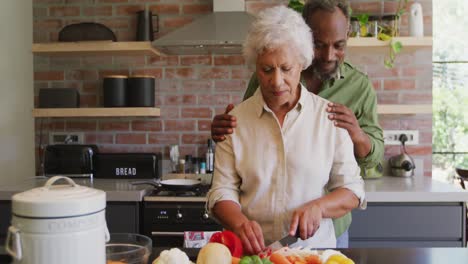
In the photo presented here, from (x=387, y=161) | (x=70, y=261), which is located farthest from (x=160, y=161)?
(x=70, y=261)

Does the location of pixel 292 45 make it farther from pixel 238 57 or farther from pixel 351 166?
pixel 238 57

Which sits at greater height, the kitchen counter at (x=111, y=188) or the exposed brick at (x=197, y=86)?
the exposed brick at (x=197, y=86)

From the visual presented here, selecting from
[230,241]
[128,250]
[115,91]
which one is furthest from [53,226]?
[115,91]

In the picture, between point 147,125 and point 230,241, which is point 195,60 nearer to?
point 147,125

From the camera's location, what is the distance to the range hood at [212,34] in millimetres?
2666

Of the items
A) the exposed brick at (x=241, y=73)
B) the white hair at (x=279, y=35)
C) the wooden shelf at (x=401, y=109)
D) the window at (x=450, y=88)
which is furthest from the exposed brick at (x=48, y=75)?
the window at (x=450, y=88)

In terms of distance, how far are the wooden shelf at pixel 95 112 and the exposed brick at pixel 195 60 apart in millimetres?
438

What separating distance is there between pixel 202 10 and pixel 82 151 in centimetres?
122

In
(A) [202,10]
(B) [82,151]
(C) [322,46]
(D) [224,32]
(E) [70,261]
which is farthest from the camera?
(A) [202,10]

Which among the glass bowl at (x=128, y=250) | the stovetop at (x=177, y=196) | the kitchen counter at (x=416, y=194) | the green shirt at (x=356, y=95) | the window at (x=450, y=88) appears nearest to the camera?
the glass bowl at (x=128, y=250)

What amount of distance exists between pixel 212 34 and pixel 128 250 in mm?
1912

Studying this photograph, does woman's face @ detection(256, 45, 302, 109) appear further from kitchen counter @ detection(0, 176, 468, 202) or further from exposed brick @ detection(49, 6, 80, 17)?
exposed brick @ detection(49, 6, 80, 17)

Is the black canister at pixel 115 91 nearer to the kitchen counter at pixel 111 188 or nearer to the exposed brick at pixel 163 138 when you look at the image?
the exposed brick at pixel 163 138

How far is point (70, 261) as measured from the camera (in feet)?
2.39
